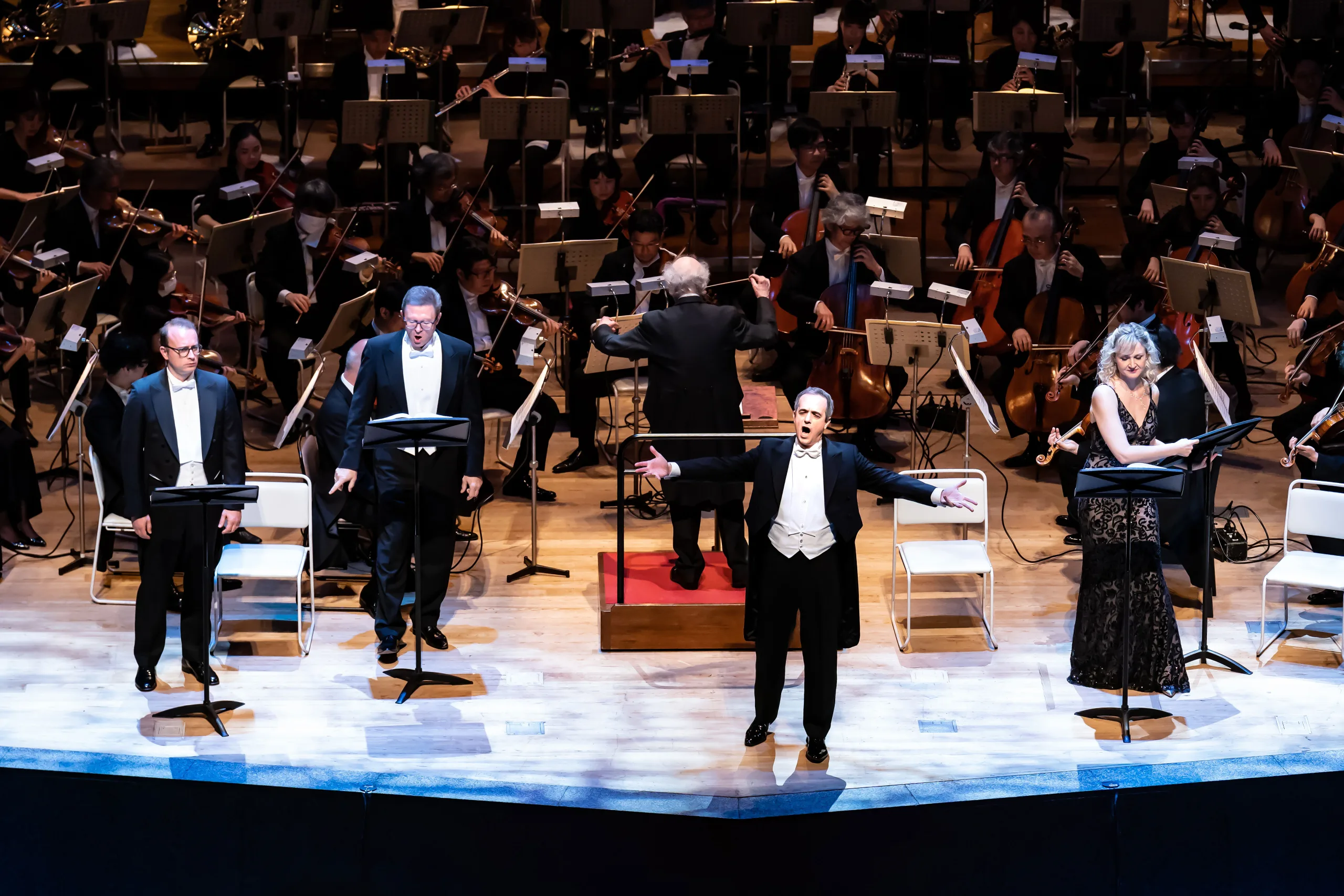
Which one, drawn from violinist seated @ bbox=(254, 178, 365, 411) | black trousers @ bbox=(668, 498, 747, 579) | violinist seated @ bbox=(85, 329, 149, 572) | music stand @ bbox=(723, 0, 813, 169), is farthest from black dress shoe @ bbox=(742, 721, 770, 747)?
music stand @ bbox=(723, 0, 813, 169)

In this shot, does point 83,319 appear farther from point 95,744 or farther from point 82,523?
point 95,744

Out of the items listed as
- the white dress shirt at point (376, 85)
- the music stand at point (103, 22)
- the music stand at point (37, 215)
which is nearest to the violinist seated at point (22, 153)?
the music stand at point (37, 215)

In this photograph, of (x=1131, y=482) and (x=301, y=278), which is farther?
(x=301, y=278)

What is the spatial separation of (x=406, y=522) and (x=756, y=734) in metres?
1.46

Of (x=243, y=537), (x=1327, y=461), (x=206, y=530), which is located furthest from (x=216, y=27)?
(x=1327, y=461)

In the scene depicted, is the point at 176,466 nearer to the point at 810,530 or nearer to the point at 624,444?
the point at 624,444

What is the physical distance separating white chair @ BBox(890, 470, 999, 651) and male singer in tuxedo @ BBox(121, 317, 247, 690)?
233cm

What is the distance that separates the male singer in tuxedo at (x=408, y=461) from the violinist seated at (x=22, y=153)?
3615 mm

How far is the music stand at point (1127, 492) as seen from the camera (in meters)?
4.92

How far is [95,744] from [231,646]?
891mm

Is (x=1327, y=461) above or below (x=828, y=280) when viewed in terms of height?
below

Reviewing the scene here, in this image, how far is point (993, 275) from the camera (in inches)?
311

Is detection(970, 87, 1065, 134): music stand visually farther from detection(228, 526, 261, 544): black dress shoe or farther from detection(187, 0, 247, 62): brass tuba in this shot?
detection(187, 0, 247, 62): brass tuba

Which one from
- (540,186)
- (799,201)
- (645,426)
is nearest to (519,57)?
(540,186)
